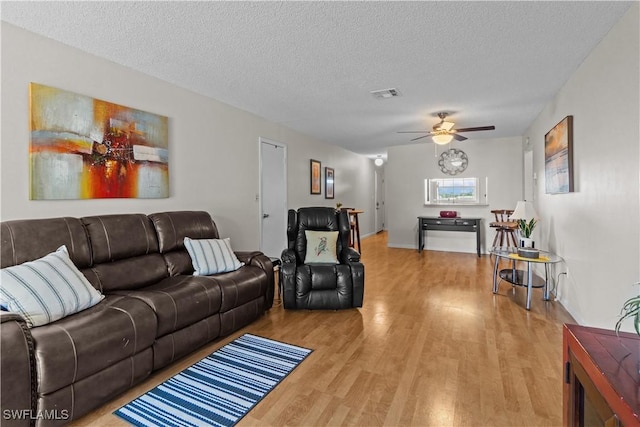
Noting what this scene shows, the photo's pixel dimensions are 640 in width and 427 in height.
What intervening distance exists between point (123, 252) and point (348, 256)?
2.11 m

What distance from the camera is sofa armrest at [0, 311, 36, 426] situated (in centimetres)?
142

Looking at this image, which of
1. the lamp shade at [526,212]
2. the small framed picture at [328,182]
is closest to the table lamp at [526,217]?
the lamp shade at [526,212]

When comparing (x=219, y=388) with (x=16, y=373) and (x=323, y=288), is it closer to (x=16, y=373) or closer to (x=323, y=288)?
(x=16, y=373)

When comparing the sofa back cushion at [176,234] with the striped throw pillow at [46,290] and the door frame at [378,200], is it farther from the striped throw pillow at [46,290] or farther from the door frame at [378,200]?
the door frame at [378,200]

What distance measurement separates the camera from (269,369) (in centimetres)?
222

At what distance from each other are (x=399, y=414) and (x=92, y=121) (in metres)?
3.06

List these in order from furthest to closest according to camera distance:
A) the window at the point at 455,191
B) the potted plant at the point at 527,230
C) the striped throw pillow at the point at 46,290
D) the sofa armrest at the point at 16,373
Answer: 1. the window at the point at 455,191
2. the potted plant at the point at 527,230
3. the striped throw pillow at the point at 46,290
4. the sofa armrest at the point at 16,373

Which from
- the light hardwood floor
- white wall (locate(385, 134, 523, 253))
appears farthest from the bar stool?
the light hardwood floor

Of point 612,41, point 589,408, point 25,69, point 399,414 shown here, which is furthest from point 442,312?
point 25,69


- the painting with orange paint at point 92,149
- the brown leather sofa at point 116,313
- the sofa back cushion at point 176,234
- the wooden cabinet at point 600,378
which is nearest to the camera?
the wooden cabinet at point 600,378

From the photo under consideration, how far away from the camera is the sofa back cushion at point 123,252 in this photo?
7.91ft

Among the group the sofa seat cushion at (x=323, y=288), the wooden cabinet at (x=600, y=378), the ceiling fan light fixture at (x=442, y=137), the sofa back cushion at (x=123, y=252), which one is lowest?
the sofa seat cushion at (x=323, y=288)

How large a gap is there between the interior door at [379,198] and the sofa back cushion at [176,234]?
7.55 meters

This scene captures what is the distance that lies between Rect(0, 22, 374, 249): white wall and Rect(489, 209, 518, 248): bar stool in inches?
136
